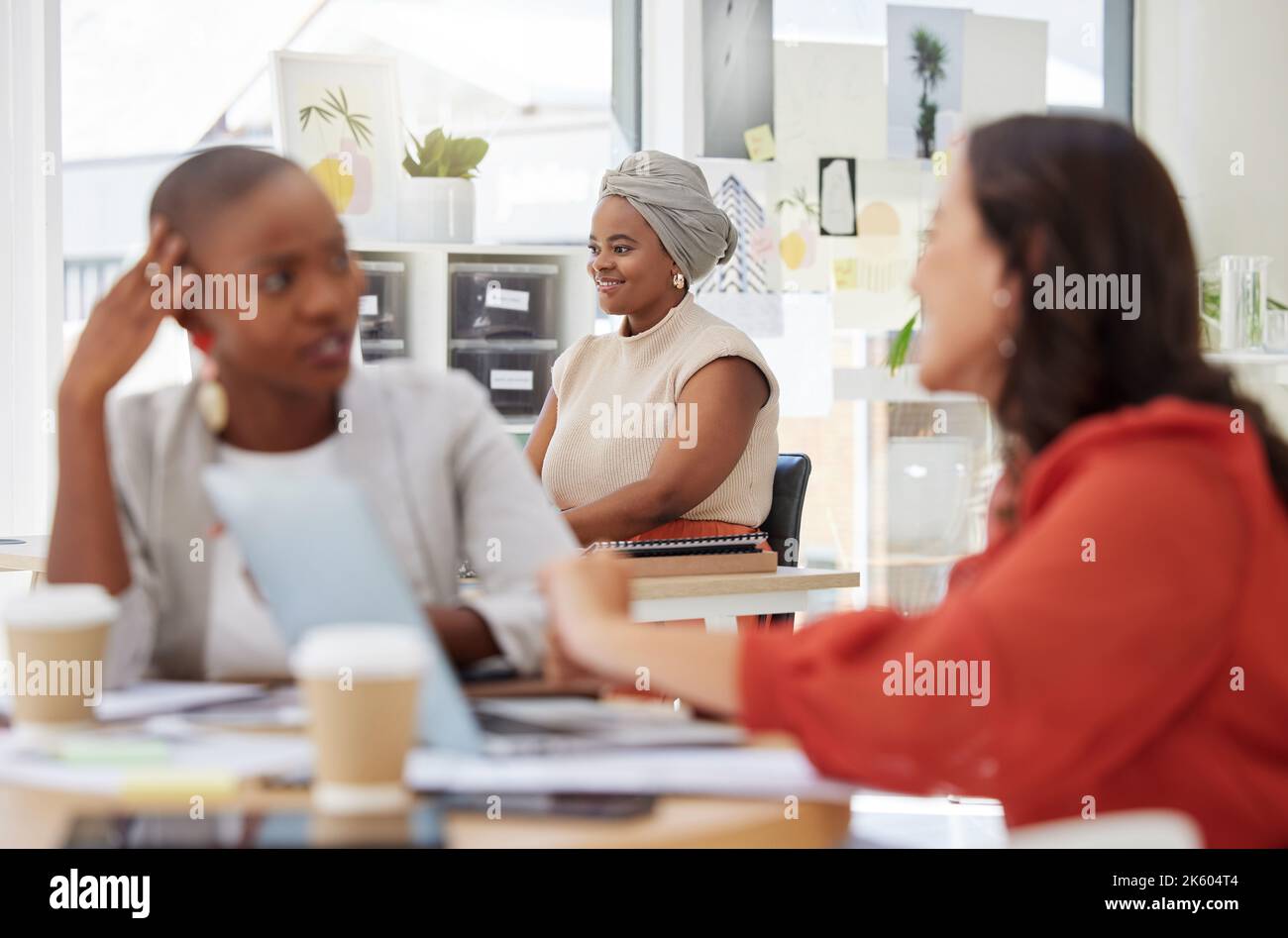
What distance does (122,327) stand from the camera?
121 cm

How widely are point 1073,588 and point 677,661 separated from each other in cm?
28

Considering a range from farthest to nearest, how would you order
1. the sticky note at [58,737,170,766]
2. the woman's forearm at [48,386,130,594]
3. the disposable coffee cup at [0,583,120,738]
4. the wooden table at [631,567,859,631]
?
the wooden table at [631,567,859,631]
the woman's forearm at [48,386,130,594]
the disposable coffee cup at [0,583,120,738]
the sticky note at [58,737,170,766]

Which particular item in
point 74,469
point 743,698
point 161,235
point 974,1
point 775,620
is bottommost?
point 775,620

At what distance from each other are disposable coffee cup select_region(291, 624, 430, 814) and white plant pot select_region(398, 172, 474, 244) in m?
3.35

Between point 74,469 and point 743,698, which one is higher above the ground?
point 74,469

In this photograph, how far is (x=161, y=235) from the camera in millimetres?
1180

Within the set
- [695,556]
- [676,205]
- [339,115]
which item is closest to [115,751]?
[695,556]

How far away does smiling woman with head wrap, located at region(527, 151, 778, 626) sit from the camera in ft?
9.62

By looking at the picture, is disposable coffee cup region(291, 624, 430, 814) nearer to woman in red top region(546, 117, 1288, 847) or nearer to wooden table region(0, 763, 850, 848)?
wooden table region(0, 763, 850, 848)

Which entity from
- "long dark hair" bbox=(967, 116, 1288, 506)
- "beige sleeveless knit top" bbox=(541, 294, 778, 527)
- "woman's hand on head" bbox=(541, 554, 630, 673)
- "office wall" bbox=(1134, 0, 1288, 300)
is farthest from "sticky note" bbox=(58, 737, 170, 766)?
"office wall" bbox=(1134, 0, 1288, 300)

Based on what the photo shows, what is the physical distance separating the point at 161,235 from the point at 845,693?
68 centimetres
